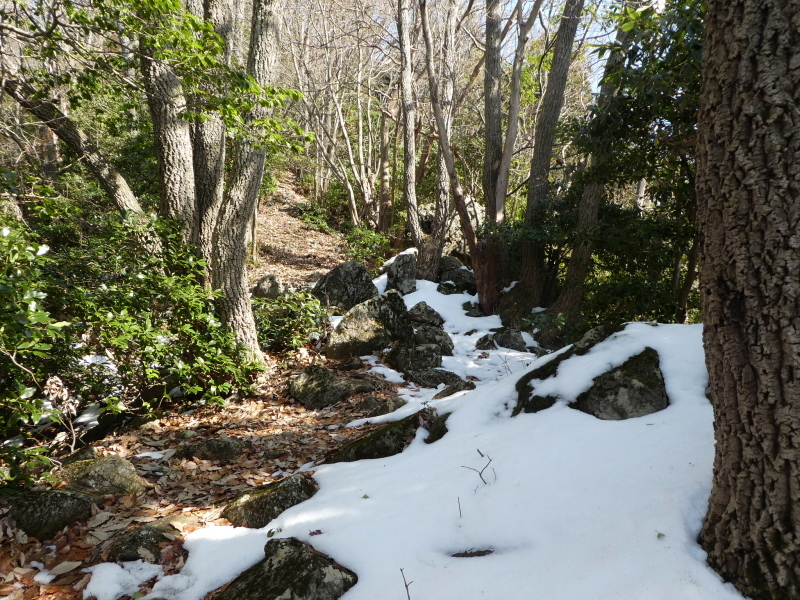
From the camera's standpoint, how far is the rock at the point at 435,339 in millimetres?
7543

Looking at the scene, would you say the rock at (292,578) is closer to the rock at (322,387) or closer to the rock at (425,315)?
the rock at (322,387)

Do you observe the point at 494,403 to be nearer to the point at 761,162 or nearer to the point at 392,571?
the point at 392,571

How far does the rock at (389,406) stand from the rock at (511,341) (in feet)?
11.4

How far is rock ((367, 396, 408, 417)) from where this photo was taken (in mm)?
5102

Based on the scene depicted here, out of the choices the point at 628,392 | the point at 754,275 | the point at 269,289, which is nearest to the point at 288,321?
the point at 269,289

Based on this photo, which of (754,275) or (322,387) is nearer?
(754,275)

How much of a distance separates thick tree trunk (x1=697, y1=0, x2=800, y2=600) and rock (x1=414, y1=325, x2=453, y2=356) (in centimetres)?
569

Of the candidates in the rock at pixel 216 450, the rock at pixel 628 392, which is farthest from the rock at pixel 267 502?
the rock at pixel 628 392

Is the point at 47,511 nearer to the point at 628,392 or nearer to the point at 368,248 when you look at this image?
the point at 628,392

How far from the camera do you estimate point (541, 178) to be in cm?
1001

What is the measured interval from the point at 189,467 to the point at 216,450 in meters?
0.30

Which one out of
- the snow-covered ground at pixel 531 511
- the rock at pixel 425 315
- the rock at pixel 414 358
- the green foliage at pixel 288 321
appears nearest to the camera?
the snow-covered ground at pixel 531 511

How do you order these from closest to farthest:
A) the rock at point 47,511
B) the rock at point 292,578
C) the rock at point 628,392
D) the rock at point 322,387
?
the rock at point 292,578, the rock at point 47,511, the rock at point 628,392, the rock at point 322,387

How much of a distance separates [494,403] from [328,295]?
618 centimetres
